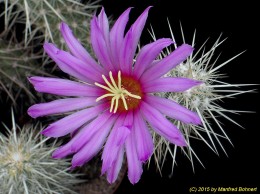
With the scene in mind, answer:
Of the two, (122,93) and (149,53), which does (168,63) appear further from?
(122,93)

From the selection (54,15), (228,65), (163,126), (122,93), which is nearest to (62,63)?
(122,93)

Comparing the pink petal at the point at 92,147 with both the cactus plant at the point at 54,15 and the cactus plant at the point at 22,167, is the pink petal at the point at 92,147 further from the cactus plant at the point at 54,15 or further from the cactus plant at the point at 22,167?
the cactus plant at the point at 54,15

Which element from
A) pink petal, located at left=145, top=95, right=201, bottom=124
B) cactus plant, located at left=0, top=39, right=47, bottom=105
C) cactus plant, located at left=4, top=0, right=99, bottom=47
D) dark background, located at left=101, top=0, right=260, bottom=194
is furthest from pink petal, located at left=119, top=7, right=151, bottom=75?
dark background, located at left=101, top=0, right=260, bottom=194

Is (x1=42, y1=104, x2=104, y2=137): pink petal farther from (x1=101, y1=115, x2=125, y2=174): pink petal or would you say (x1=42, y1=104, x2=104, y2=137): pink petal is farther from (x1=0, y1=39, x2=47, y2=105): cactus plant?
(x1=0, y1=39, x2=47, y2=105): cactus plant

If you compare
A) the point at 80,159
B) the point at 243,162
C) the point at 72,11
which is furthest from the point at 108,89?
the point at 243,162

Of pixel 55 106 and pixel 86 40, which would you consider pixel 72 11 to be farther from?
pixel 55 106

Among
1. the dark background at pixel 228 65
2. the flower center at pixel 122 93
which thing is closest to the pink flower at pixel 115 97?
the flower center at pixel 122 93
